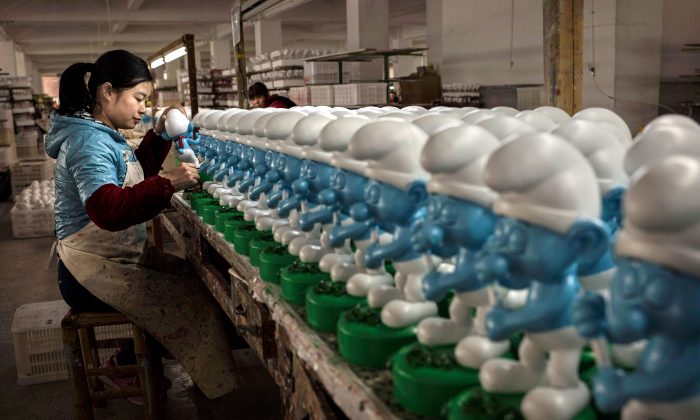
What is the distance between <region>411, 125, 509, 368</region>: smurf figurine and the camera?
115 cm

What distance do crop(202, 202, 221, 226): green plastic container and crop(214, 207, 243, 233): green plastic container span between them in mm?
59

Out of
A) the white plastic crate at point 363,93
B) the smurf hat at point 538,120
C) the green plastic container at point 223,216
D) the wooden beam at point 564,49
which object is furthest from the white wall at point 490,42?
the smurf hat at point 538,120

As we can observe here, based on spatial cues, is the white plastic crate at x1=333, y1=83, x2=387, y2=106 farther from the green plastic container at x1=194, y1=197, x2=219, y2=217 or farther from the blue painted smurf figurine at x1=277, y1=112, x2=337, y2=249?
the blue painted smurf figurine at x1=277, y1=112, x2=337, y2=249

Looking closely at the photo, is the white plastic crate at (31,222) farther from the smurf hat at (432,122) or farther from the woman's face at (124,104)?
the smurf hat at (432,122)

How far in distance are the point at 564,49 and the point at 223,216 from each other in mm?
1638

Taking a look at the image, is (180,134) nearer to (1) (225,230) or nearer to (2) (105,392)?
(1) (225,230)

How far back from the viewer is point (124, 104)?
9.05 ft

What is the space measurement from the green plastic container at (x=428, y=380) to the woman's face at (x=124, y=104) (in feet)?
6.38

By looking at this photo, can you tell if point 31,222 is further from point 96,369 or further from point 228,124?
point 228,124

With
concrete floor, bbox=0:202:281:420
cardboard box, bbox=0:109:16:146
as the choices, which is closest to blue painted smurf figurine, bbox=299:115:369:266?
concrete floor, bbox=0:202:281:420

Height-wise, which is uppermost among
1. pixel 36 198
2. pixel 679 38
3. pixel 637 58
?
pixel 679 38

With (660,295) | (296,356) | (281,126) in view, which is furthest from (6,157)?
(660,295)

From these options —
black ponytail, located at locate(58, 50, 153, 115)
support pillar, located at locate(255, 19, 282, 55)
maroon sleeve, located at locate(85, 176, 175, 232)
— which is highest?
support pillar, located at locate(255, 19, 282, 55)

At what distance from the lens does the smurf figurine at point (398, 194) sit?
4.43 ft
